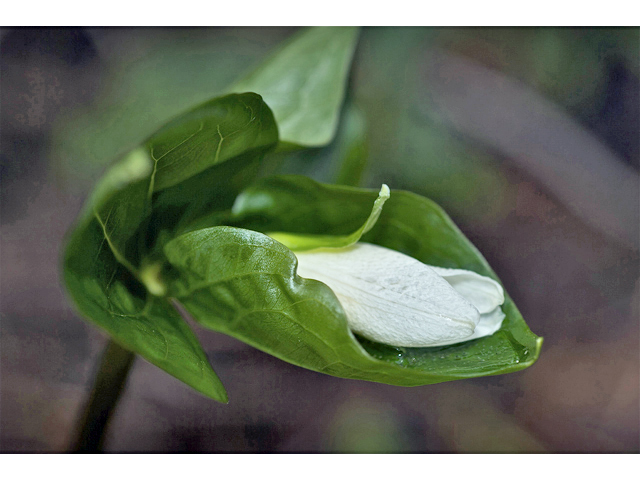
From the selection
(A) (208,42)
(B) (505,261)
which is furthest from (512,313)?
(A) (208,42)

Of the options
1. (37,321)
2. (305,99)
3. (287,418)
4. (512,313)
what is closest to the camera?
(512,313)

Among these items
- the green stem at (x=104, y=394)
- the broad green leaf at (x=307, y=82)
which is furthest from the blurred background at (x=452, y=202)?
the green stem at (x=104, y=394)

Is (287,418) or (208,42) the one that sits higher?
(208,42)

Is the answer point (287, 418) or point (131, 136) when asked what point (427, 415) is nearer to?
point (287, 418)

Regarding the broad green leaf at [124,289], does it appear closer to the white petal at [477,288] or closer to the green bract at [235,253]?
the green bract at [235,253]

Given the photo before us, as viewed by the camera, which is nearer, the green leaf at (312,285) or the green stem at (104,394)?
the green leaf at (312,285)

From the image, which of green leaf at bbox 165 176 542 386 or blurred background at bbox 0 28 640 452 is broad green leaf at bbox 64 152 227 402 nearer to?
green leaf at bbox 165 176 542 386

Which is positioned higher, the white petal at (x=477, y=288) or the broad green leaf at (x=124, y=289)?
the white petal at (x=477, y=288)
